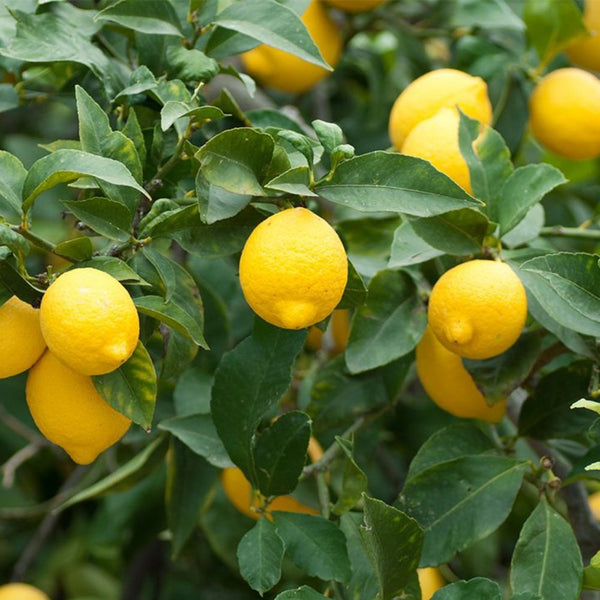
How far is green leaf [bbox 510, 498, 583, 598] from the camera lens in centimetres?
101

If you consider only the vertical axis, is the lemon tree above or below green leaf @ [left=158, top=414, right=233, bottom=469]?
above

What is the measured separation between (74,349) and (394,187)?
0.33m

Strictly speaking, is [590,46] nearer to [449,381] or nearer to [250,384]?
[449,381]

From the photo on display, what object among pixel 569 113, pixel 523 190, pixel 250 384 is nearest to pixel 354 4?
pixel 569 113

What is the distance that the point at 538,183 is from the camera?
109 cm

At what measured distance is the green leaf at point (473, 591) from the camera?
0.92 meters

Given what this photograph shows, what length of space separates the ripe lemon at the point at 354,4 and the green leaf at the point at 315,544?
3.04ft

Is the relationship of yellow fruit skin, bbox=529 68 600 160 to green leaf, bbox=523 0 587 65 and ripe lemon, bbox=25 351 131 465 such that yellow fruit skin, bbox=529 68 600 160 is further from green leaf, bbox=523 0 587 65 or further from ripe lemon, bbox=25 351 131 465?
ripe lemon, bbox=25 351 131 465

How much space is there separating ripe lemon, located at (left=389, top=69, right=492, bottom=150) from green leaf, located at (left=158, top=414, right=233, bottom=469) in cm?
47

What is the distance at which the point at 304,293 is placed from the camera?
34.7 inches

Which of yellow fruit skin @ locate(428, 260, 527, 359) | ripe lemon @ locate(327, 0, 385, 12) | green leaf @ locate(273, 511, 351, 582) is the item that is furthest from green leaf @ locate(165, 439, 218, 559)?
ripe lemon @ locate(327, 0, 385, 12)

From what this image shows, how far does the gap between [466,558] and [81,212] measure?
1.03 m

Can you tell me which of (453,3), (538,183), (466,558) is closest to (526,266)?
(538,183)

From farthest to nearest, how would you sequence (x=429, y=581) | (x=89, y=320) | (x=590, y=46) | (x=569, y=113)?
(x=590, y=46) → (x=569, y=113) → (x=429, y=581) → (x=89, y=320)
